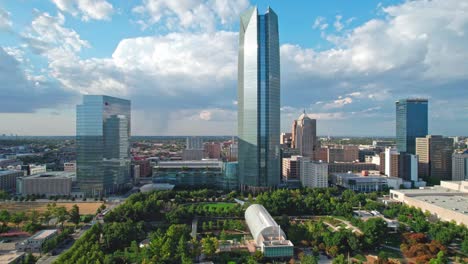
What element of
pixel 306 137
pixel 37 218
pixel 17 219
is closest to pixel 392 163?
pixel 306 137

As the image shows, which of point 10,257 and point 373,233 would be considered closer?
point 10,257

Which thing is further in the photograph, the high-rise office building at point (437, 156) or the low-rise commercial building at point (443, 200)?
the high-rise office building at point (437, 156)

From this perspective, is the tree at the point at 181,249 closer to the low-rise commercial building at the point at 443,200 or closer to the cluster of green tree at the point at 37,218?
the cluster of green tree at the point at 37,218

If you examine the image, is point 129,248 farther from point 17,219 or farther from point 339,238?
point 339,238

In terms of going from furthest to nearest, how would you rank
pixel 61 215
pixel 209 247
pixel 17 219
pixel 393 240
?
pixel 61 215
pixel 17 219
pixel 393 240
pixel 209 247

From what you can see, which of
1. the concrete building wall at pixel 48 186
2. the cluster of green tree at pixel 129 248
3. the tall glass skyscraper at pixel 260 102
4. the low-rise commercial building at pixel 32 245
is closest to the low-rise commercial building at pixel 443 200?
the tall glass skyscraper at pixel 260 102

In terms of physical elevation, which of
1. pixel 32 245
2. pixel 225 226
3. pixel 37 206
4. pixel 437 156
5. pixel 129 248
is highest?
Answer: pixel 437 156
